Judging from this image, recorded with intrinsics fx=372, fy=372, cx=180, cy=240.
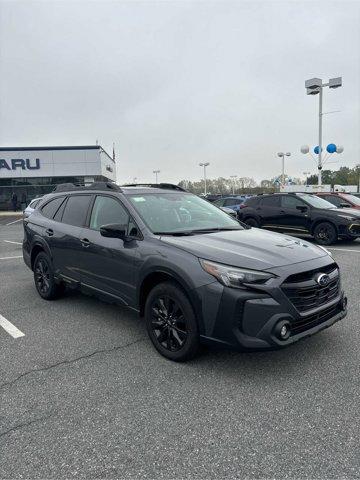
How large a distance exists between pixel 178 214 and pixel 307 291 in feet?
5.88

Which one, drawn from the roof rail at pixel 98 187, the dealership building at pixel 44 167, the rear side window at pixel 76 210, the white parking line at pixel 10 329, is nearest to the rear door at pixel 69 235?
the rear side window at pixel 76 210

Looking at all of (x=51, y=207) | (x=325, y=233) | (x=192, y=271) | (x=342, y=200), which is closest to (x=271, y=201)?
(x=325, y=233)

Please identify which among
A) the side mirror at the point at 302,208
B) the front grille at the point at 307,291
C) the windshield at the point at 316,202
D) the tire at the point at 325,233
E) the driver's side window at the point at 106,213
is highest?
the driver's side window at the point at 106,213

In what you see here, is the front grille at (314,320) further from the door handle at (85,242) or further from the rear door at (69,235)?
the rear door at (69,235)

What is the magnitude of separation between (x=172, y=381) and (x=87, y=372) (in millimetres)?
808

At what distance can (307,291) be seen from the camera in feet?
10.5

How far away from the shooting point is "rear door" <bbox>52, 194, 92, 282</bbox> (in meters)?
4.81

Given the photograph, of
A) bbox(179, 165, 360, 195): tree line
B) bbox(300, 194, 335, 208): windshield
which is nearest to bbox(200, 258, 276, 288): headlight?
bbox(300, 194, 335, 208): windshield

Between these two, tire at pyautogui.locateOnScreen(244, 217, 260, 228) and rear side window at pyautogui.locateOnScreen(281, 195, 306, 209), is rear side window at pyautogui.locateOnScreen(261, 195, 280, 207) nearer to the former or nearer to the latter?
rear side window at pyautogui.locateOnScreen(281, 195, 306, 209)

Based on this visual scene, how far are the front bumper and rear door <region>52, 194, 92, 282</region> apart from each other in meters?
2.23

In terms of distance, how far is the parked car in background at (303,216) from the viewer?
10477mm

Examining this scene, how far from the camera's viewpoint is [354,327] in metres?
4.23

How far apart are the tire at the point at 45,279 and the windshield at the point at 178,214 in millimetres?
2042

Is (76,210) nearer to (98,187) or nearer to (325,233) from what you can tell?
(98,187)
